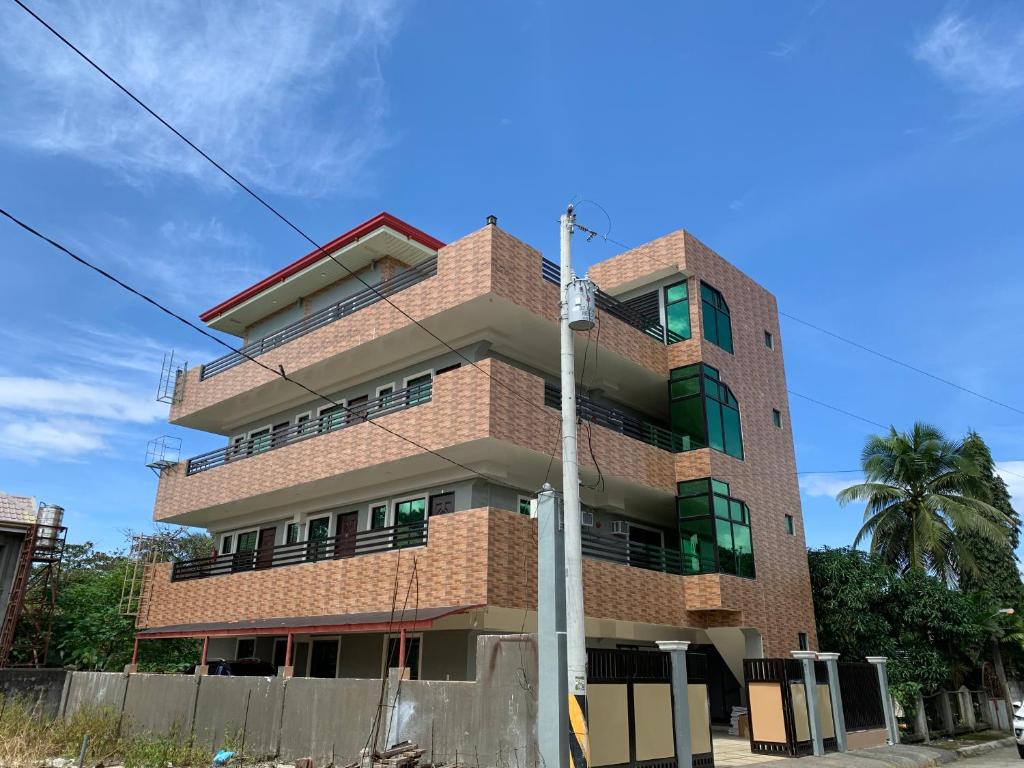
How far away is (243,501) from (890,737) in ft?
61.0

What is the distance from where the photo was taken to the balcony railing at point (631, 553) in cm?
1847

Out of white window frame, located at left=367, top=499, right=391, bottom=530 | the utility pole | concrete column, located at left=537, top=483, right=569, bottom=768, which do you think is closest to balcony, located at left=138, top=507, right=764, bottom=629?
white window frame, located at left=367, top=499, right=391, bottom=530

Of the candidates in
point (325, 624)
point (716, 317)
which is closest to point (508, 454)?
point (325, 624)

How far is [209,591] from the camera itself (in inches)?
885

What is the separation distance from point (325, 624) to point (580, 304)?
997cm

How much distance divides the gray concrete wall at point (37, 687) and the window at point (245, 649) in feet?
19.3

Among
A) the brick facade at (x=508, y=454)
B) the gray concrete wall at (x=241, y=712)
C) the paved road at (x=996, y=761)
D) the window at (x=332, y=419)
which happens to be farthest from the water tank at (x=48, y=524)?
the paved road at (x=996, y=761)

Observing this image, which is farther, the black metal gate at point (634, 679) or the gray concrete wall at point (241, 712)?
the gray concrete wall at point (241, 712)

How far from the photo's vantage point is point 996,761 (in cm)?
1859

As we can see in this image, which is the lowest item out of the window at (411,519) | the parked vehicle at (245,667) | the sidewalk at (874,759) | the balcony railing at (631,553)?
the sidewalk at (874,759)

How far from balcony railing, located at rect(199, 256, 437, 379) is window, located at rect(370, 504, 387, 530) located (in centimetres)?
536

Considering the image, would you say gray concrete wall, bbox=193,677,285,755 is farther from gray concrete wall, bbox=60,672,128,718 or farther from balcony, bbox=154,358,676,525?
balcony, bbox=154,358,676,525

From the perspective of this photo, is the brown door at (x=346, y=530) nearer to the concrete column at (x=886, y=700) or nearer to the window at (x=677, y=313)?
the window at (x=677, y=313)

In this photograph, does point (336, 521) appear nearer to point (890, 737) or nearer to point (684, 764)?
point (684, 764)
